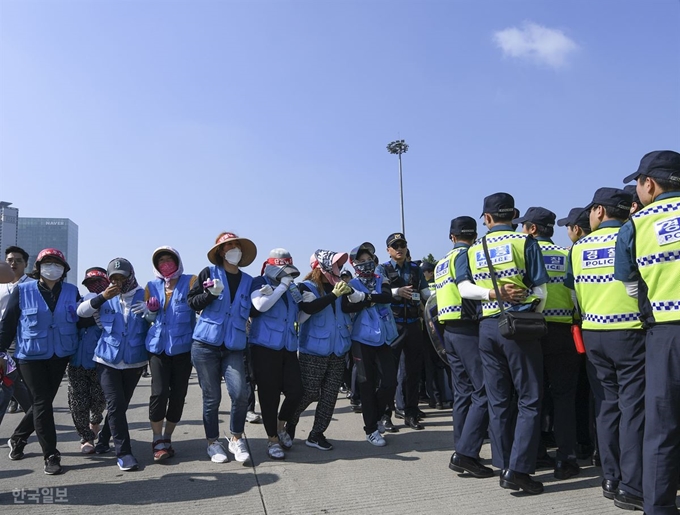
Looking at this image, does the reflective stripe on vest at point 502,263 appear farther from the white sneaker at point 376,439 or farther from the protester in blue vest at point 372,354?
the white sneaker at point 376,439

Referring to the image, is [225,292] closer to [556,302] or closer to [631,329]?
[556,302]

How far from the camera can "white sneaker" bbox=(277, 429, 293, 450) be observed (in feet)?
17.7

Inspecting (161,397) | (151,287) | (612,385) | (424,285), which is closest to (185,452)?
(161,397)

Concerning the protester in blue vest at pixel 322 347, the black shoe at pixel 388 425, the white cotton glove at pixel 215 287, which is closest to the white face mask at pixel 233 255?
the white cotton glove at pixel 215 287

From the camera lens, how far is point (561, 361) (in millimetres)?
4598

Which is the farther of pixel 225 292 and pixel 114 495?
pixel 225 292

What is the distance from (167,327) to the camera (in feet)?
16.8

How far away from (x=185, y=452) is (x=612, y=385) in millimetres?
4082

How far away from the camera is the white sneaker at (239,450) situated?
487 cm

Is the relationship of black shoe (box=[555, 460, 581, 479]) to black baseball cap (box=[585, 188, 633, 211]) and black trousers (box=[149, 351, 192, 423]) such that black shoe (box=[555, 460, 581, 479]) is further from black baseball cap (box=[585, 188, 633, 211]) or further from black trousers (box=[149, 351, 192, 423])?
black trousers (box=[149, 351, 192, 423])

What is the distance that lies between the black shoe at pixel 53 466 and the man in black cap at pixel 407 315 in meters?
3.46

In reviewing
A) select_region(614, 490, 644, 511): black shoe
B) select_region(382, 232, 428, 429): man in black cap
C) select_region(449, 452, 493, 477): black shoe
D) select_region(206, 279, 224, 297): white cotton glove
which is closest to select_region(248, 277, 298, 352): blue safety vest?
select_region(206, 279, 224, 297): white cotton glove

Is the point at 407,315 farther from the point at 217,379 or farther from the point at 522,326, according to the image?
the point at 522,326

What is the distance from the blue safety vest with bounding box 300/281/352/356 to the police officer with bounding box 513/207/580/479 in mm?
2025
